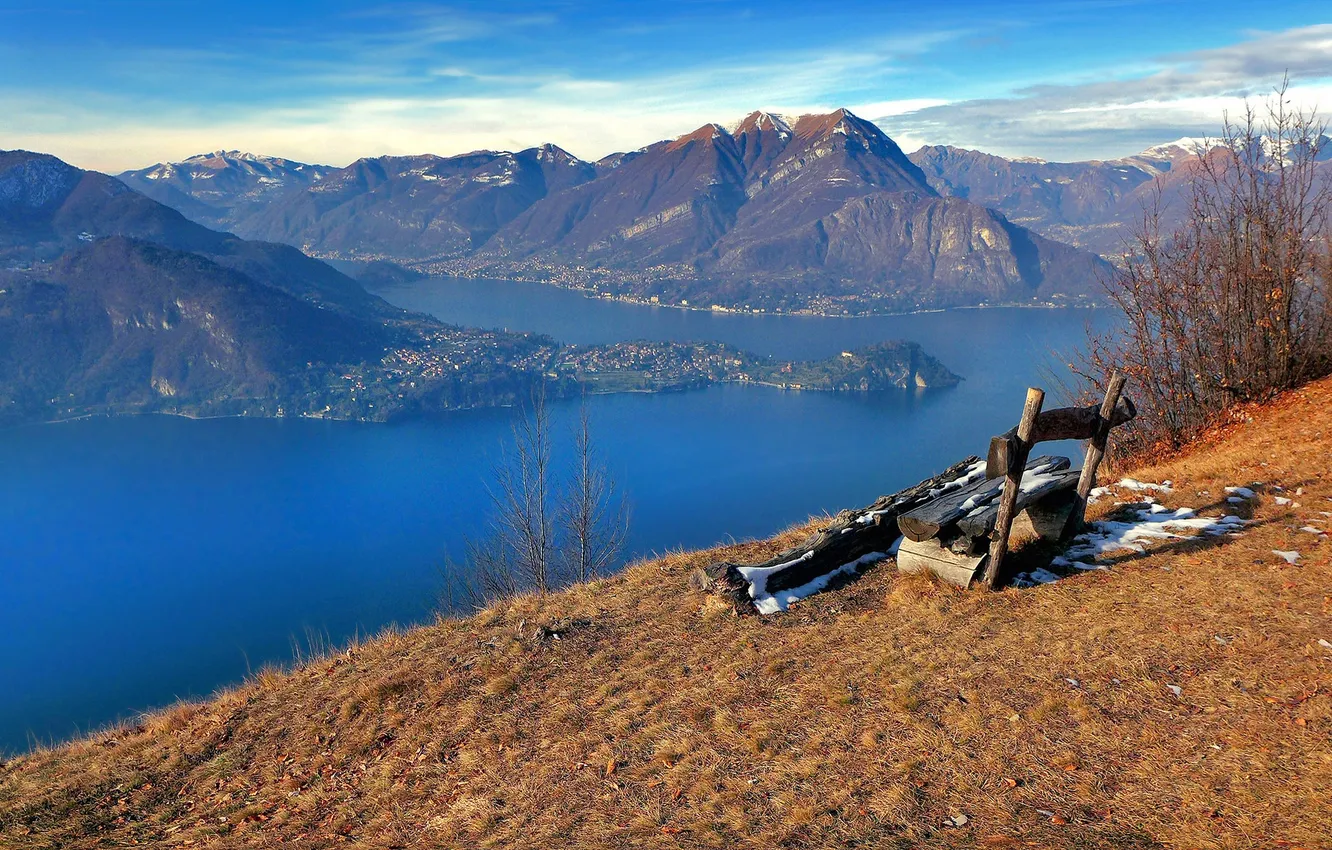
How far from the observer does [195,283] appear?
6890 inches

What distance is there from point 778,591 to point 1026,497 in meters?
3.58

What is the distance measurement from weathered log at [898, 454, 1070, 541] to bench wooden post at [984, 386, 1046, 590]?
527 millimetres

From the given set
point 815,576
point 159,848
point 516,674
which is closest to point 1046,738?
point 815,576

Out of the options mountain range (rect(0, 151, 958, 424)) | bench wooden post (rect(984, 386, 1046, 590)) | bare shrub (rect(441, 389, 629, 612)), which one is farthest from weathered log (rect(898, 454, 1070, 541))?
mountain range (rect(0, 151, 958, 424))

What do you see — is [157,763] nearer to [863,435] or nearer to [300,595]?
[300,595]

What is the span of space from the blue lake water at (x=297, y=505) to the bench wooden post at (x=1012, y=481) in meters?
26.0

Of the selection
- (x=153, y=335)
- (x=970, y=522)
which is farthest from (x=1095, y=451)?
(x=153, y=335)

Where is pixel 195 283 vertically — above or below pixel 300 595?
above

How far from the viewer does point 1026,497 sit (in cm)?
1023

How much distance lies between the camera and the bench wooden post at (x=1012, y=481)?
894 cm

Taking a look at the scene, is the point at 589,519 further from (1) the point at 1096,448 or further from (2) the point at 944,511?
(1) the point at 1096,448

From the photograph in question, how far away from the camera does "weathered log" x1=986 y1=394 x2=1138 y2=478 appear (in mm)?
9039

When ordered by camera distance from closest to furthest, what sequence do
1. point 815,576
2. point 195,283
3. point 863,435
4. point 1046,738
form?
point 1046,738
point 815,576
point 863,435
point 195,283

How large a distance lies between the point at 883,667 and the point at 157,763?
27.2 ft
